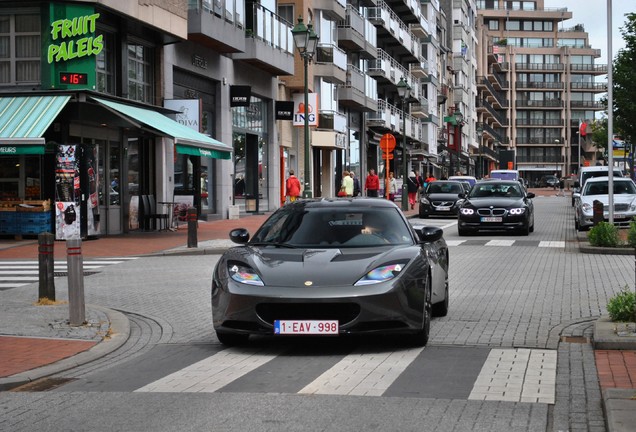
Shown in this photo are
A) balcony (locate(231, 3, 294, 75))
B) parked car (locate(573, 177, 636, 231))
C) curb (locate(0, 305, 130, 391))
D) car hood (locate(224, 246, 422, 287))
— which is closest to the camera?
curb (locate(0, 305, 130, 391))

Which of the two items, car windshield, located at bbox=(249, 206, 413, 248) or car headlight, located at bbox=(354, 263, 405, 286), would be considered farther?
car windshield, located at bbox=(249, 206, 413, 248)

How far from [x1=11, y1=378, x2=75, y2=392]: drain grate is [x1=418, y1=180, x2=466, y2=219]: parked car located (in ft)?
111

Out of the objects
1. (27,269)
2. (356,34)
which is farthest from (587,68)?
(27,269)

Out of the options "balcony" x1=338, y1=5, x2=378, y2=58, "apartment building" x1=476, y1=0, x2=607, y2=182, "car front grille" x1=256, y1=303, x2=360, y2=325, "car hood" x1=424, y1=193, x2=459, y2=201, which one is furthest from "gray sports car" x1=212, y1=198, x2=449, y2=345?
"apartment building" x1=476, y1=0, x2=607, y2=182

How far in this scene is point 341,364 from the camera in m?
8.71

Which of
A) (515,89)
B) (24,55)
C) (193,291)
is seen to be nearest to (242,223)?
(24,55)

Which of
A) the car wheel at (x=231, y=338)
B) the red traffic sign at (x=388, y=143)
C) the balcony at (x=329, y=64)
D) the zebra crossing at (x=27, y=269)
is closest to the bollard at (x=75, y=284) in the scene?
the car wheel at (x=231, y=338)

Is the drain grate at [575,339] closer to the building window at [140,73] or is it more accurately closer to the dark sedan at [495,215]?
the dark sedan at [495,215]

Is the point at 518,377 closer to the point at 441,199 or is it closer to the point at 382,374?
the point at 382,374

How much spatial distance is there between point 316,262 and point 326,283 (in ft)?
1.37

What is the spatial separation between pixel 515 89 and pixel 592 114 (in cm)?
1339

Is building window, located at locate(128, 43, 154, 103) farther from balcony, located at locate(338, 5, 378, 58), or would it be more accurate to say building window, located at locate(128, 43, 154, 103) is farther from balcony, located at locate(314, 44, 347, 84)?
balcony, located at locate(338, 5, 378, 58)

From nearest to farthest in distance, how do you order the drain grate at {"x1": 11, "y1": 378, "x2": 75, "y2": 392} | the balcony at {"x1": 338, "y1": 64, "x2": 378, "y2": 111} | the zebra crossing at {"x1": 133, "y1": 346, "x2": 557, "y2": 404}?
the zebra crossing at {"x1": 133, "y1": 346, "x2": 557, "y2": 404}
the drain grate at {"x1": 11, "y1": 378, "x2": 75, "y2": 392}
the balcony at {"x1": 338, "y1": 64, "x2": 378, "y2": 111}

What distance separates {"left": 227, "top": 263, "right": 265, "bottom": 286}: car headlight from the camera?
371 inches
